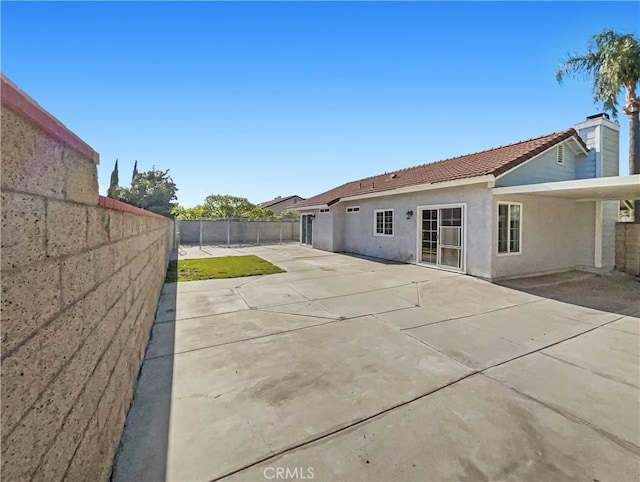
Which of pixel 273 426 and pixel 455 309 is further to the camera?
pixel 455 309

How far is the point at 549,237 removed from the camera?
33.5 ft

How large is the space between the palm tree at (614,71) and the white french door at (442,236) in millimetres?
7877

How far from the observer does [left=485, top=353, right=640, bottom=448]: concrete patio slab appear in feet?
8.79

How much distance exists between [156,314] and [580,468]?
20.9 ft

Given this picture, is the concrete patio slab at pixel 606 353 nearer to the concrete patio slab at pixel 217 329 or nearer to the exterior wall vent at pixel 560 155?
the concrete patio slab at pixel 217 329

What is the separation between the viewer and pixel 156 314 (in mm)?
5773

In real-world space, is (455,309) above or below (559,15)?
below

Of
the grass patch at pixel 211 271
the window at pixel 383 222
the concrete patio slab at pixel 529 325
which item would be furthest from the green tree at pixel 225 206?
the concrete patio slab at pixel 529 325

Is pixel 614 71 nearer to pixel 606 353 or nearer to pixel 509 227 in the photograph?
pixel 509 227

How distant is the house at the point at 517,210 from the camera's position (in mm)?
8906

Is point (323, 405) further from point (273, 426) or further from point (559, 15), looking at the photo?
point (559, 15)

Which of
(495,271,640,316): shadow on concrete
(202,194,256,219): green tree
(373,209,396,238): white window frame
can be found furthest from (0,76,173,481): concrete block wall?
(202,194,256,219): green tree

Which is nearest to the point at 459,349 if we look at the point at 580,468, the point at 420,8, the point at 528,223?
the point at 580,468

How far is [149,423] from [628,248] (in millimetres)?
14931
